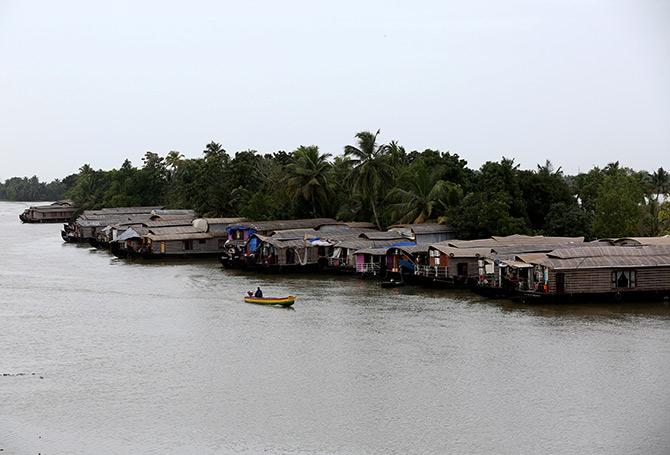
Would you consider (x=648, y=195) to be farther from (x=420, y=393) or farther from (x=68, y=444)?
(x=68, y=444)

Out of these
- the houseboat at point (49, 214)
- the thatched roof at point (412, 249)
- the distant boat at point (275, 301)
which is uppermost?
the houseboat at point (49, 214)

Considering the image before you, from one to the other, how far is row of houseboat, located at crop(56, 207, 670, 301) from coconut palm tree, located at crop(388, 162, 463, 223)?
208 centimetres

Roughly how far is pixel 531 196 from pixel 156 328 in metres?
20.5

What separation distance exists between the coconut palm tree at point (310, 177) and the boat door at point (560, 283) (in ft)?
67.0

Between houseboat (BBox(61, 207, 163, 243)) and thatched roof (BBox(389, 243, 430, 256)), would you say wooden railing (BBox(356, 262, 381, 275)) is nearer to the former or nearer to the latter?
thatched roof (BBox(389, 243, 430, 256))

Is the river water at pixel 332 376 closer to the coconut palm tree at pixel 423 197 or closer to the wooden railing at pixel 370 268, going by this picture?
the wooden railing at pixel 370 268

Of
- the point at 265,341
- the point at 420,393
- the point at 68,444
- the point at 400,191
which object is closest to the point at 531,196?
the point at 400,191

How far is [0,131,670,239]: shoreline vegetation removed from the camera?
3366 cm

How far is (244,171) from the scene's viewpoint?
52312mm

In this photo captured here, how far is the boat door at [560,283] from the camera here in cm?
2427

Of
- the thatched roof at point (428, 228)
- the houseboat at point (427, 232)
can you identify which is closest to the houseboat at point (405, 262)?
the houseboat at point (427, 232)

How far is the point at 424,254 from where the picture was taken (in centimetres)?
3067

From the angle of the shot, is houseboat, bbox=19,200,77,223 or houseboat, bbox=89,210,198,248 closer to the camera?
houseboat, bbox=89,210,198,248

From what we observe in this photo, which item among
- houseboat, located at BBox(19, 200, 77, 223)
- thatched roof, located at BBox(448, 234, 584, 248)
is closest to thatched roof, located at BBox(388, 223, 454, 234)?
thatched roof, located at BBox(448, 234, 584, 248)
